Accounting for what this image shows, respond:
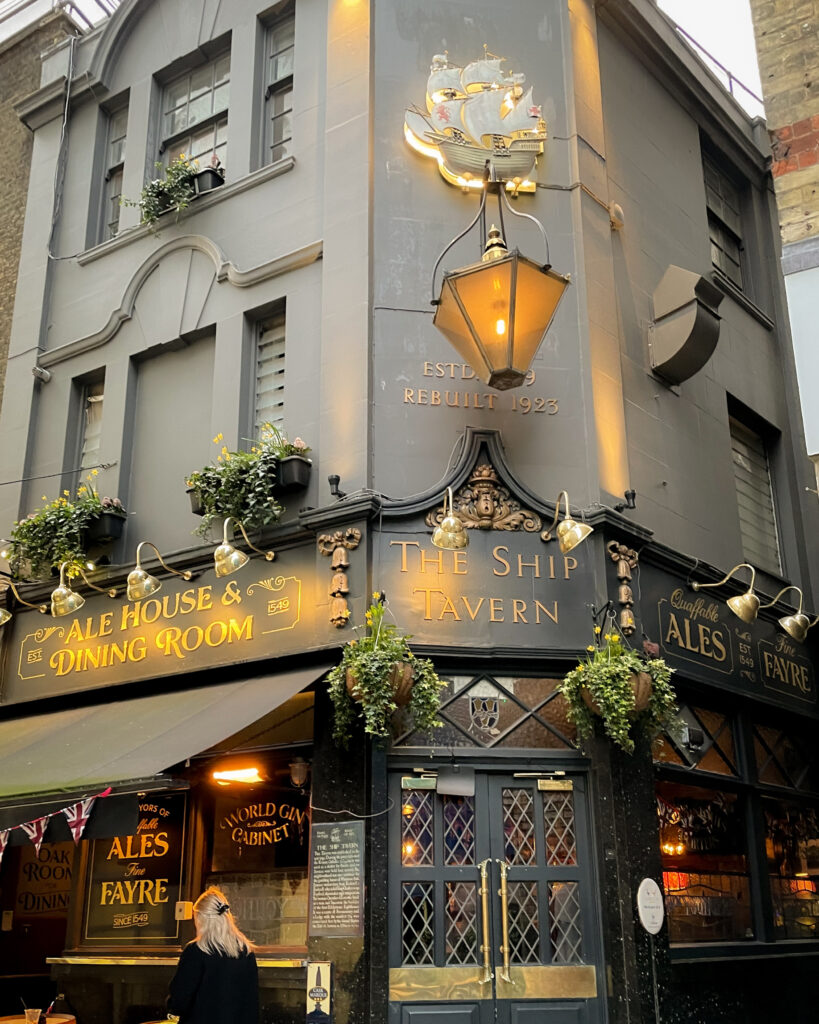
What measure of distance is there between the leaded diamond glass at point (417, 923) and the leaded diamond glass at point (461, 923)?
14 centimetres

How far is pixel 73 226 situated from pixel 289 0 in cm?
370

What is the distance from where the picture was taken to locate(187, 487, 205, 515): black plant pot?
10.4 metres

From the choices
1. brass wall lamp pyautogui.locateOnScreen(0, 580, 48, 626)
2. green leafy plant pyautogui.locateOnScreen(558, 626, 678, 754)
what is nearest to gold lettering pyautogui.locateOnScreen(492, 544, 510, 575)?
green leafy plant pyautogui.locateOnScreen(558, 626, 678, 754)

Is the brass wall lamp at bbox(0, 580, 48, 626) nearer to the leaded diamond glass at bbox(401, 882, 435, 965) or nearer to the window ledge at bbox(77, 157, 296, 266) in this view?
the window ledge at bbox(77, 157, 296, 266)

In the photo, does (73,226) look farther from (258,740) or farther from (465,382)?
(258,740)

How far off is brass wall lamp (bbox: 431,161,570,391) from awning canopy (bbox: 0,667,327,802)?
2938mm

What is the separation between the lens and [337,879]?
338 inches

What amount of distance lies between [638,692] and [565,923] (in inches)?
74.2

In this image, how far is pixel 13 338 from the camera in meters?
13.4

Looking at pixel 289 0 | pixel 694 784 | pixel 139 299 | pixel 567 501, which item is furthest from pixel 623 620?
pixel 289 0

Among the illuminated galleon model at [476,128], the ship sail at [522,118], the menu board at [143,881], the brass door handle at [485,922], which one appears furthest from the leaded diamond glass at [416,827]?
the ship sail at [522,118]

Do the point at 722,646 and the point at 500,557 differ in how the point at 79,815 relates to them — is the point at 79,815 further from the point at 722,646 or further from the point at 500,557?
the point at 722,646

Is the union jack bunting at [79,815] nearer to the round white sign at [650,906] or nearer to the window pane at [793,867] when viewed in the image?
the round white sign at [650,906]

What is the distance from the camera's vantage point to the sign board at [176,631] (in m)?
9.60
